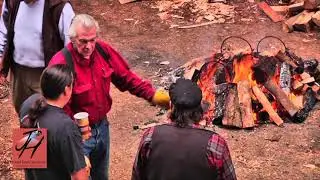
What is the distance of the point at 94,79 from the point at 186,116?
118 cm

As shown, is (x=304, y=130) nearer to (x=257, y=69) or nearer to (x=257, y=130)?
(x=257, y=130)

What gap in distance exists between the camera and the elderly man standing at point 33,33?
5102 millimetres

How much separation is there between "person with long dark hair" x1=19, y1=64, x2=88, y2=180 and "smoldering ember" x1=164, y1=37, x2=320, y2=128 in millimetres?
3587

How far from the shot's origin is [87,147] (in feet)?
14.9

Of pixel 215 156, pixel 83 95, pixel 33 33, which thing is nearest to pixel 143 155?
pixel 215 156

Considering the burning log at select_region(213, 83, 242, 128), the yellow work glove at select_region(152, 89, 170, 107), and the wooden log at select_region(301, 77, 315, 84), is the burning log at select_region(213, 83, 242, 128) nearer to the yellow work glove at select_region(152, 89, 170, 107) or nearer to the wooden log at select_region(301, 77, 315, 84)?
the wooden log at select_region(301, 77, 315, 84)

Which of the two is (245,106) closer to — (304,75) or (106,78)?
(304,75)

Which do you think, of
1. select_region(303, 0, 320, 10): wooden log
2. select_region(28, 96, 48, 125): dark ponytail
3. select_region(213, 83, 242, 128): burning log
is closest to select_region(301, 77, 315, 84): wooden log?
select_region(213, 83, 242, 128): burning log

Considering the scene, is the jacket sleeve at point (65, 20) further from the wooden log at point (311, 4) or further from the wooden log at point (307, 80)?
the wooden log at point (311, 4)

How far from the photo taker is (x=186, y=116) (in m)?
3.50

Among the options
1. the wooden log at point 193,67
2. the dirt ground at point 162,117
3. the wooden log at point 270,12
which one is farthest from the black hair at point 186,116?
the wooden log at point 270,12

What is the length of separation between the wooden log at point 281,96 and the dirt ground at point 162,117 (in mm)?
205

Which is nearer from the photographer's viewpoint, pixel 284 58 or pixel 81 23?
pixel 81 23

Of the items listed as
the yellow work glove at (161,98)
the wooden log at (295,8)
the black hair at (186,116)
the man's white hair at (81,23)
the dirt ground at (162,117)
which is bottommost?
the dirt ground at (162,117)
